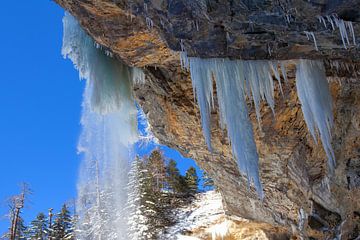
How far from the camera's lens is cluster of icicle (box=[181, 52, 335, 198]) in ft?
24.1

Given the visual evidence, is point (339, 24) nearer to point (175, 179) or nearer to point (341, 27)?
point (341, 27)

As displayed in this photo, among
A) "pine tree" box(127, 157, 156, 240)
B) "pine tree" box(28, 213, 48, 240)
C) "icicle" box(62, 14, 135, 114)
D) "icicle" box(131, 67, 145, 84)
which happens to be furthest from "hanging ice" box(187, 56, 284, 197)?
"pine tree" box(28, 213, 48, 240)

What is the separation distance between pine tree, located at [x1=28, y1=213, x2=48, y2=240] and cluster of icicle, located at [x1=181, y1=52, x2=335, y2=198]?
23427 millimetres

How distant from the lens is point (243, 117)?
745 cm

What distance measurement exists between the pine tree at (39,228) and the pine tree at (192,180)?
1039cm

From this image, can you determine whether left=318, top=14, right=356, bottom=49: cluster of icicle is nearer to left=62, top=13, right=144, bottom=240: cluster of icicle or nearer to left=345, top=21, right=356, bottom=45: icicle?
left=345, top=21, right=356, bottom=45: icicle

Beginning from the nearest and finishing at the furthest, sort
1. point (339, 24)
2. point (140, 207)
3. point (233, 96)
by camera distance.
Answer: point (339, 24), point (233, 96), point (140, 207)

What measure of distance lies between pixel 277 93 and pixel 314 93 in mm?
1754

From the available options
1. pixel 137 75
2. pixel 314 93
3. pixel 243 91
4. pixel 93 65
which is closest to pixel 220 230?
pixel 137 75

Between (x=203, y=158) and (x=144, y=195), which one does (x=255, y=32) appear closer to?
(x=203, y=158)

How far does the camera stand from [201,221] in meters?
20.4

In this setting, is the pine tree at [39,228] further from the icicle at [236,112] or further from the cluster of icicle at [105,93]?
the icicle at [236,112]

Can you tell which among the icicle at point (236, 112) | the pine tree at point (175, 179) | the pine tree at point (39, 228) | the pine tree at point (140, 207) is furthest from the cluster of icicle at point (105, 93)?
the pine tree at point (39, 228)

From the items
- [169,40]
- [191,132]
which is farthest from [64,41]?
[191,132]
